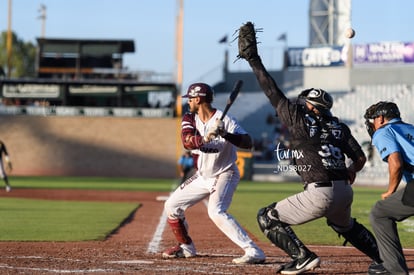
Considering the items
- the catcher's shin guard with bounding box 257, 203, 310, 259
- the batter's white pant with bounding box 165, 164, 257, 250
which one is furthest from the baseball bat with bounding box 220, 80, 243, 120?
the catcher's shin guard with bounding box 257, 203, 310, 259

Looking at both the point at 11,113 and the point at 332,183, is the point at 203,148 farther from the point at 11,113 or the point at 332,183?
the point at 11,113

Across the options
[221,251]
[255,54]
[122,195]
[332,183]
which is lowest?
[122,195]

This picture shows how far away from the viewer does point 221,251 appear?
1159cm

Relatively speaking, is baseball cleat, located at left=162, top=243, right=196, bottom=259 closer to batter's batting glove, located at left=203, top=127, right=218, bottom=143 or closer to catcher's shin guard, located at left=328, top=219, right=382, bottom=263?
batter's batting glove, located at left=203, top=127, right=218, bottom=143

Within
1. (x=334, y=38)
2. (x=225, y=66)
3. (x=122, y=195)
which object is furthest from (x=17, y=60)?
(x=122, y=195)

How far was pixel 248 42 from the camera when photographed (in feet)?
29.0

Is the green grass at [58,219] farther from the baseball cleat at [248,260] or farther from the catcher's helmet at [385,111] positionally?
the catcher's helmet at [385,111]

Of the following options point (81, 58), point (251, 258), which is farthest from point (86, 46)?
point (251, 258)

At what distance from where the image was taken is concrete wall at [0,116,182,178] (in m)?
49.0

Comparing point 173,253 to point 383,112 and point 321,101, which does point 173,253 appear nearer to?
point 321,101

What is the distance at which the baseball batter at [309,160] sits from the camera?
877 centimetres

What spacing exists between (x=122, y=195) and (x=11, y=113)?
22269 mm

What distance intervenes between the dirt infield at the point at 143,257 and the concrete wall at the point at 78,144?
33.4 meters

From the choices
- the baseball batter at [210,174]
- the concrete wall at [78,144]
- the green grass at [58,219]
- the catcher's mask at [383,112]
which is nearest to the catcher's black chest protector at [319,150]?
the catcher's mask at [383,112]
